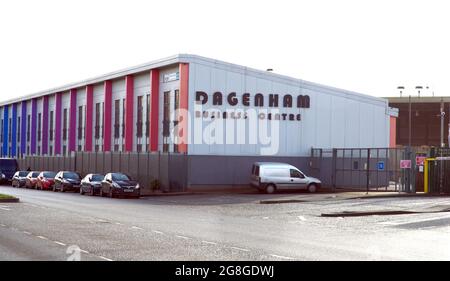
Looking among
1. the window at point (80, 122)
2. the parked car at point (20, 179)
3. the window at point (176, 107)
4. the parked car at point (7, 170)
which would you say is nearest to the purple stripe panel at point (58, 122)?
the window at point (80, 122)

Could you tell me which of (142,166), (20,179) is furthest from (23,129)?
(142,166)

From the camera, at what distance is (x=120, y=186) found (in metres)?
40.7

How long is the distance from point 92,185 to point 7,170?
24.6 meters

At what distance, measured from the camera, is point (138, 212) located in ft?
92.3

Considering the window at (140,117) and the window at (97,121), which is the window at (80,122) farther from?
the window at (140,117)

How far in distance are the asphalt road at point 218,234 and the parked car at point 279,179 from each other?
1259 centimetres

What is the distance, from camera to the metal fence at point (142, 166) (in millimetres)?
46938

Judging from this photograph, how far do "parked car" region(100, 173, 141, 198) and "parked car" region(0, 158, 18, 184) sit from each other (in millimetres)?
26401

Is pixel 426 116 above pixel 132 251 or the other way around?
above

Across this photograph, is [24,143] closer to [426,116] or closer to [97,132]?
[97,132]

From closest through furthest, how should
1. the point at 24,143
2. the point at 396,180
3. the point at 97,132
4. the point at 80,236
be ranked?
the point at 80,236 → the point at 396,180 → the point at 97,132 → the point at 24,143
